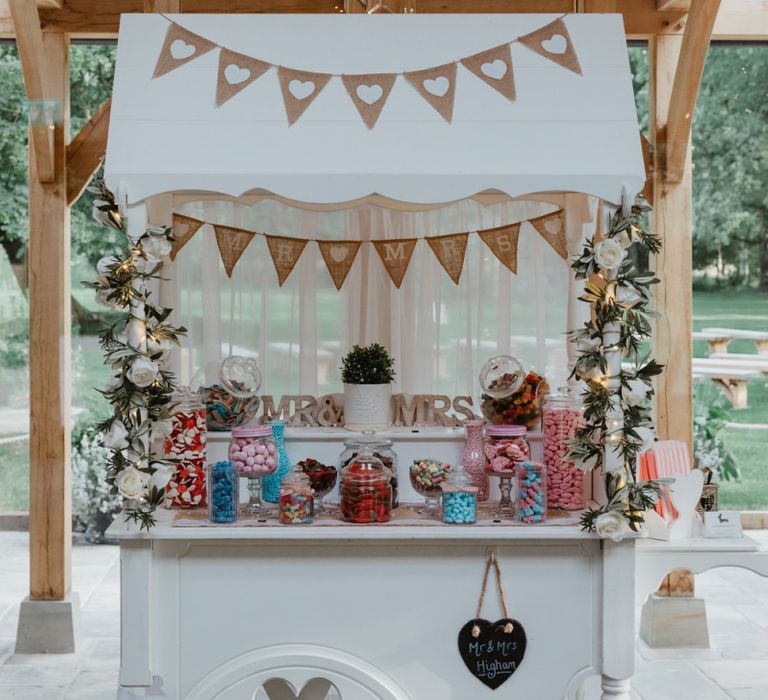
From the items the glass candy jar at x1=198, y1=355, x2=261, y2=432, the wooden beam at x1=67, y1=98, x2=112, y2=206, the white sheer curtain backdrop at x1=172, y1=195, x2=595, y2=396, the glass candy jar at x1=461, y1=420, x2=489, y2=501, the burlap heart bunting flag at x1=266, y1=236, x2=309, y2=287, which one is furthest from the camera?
the wooden beam at x1=67, y1=98, x2=112, y2=206

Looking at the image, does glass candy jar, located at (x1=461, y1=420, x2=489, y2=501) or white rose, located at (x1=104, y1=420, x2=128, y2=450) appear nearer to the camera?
white rose, located at (x1=104, y1=420, x2=128, y2=450)

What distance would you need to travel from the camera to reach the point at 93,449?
590 cm

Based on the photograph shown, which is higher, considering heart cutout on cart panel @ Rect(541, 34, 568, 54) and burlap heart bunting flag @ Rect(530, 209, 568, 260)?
heart cutout on cart panel @ Rect(541, 34, 568, 54)

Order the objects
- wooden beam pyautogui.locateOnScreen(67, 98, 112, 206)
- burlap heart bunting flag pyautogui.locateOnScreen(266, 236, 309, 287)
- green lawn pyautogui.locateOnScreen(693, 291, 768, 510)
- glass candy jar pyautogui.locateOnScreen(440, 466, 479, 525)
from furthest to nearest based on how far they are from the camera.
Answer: green lawn pyautogui.locateOnScreen(693, 291, 768, 510) → wooden beam pyautogui.locateOnScreen(67, 98, 112, 206) → burlap heart bunting flag pyautogui.locateOnScreen(266, 236, 309, 287) → glass candy jar pyautogui.locateOnScreen(440, 466, 479, 525)

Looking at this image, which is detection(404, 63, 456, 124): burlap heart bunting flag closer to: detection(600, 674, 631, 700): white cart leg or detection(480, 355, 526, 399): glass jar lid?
detection(480, 355, 526, 399): glass jar lid

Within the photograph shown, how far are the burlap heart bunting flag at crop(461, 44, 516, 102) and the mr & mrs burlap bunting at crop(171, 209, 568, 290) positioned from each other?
0.92 m

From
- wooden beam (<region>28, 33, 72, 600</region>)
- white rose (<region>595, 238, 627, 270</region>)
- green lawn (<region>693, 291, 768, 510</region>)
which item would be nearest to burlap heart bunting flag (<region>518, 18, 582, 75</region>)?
white rose (<region>595, 238, 627, 270</region>)

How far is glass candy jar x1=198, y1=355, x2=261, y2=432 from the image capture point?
309 cm

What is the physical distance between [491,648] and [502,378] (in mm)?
778

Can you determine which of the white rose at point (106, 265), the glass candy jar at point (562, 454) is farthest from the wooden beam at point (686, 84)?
the white rose at point (106, 265)

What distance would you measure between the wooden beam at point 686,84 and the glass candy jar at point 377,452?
1882 millimetres

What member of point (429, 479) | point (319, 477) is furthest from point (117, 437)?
point (429, 479)

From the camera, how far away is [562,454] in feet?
9.27

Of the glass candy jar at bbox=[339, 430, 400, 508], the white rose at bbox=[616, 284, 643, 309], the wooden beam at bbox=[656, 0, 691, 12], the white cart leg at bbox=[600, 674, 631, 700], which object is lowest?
the white cart leg at bbox=[600, 674, 631, 700]
